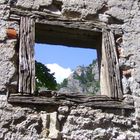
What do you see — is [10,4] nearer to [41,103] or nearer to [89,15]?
[89,15]

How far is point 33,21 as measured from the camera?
3.78m

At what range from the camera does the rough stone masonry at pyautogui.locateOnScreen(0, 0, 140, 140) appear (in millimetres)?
3205

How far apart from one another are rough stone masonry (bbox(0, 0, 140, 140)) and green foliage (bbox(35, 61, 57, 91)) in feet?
5.34

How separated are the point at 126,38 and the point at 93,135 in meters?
1.20

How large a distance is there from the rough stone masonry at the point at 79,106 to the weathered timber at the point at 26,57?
54 millimetres

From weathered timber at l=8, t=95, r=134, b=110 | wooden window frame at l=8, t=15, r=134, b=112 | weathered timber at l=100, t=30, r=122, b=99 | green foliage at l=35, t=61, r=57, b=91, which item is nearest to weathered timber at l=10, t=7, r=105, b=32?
wooden window frame at l=8, t=15, r=134, b=112

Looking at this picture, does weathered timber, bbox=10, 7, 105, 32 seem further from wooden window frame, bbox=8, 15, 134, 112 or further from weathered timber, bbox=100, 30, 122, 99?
weathered timber, bbox=100, 30, 122, 99

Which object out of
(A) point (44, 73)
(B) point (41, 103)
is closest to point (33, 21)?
(B) point (41, 103)

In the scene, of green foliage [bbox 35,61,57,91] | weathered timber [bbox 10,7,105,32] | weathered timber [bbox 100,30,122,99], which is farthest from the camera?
green foliage [bbox 35,61,57,91]

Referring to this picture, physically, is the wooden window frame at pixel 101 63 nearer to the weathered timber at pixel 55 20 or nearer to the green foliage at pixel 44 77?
the weathered timber at pixel 55 20

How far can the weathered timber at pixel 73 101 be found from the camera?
10.8 ft

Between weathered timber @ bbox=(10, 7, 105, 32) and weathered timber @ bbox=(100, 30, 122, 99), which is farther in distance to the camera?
weathered timber @ bbox=(10, 7, 105, 32)

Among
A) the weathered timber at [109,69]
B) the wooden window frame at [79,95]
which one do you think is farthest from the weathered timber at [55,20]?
the weathered timber at [109,69]

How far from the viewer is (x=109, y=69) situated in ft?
12.3
